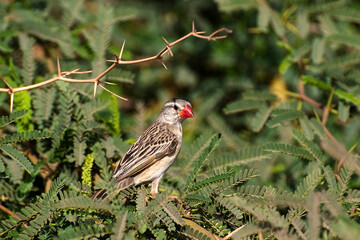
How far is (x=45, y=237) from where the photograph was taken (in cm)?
326

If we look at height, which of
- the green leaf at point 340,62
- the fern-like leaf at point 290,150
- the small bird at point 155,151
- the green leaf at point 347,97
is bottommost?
the small bird at point 155,151

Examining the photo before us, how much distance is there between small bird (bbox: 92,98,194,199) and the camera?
4.61 metres

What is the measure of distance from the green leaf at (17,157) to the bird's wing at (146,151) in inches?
37.5

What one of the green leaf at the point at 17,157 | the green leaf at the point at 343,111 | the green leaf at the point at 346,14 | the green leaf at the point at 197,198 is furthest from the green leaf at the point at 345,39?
the green leaf at the point at 17,157

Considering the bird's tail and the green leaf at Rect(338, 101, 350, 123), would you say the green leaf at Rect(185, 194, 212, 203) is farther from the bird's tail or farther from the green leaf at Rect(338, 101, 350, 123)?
the green leaf at Rect(338, 101, 350, 123)

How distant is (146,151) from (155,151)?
0.32ft

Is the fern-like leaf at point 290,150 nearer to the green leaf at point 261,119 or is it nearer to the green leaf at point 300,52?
the green leaf at point 261,119

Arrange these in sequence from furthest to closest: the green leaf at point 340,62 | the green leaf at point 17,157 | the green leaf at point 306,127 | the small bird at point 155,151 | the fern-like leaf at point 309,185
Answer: the green leaf at point 340,62 → the green leaf at point 306,127 → the small bird at point 155,151 → the green leaf at point 17,157 → the fern-like leaf at point 309,185

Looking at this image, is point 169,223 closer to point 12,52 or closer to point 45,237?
point 45,237

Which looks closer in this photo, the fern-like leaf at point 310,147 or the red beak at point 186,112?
the fern-like leaf at point 310,147

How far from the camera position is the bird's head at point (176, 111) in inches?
224

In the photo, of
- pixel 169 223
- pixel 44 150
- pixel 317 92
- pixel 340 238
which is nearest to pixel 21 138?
pixel 44 150

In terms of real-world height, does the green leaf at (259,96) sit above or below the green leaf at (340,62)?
below

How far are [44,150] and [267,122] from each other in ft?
7.68
